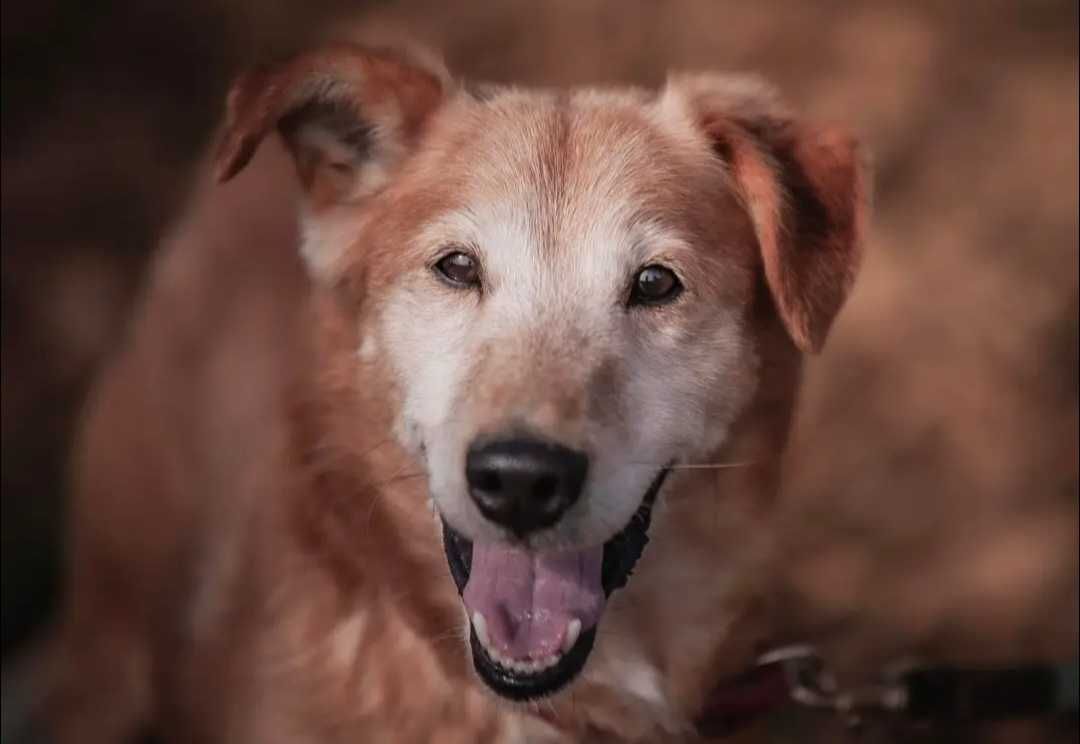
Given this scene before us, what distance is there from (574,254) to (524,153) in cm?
18

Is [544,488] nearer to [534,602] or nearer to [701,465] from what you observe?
[534,602]

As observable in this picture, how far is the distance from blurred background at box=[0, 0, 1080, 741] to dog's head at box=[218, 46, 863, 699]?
3.45 ft

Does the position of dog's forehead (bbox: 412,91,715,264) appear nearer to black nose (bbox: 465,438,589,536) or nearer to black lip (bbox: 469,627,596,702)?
black nose (bbox: 465,438,589,536)

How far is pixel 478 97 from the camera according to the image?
176 centimetres

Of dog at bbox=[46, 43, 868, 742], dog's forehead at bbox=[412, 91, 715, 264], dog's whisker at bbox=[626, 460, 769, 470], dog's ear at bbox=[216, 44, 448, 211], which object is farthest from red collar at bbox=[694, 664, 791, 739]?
dog's ear at bbox=[216, 44, 448, 211]

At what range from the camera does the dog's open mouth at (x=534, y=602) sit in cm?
141

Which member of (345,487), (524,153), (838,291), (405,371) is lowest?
(345,487)

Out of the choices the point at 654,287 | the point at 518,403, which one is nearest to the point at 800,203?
the point at 654,287

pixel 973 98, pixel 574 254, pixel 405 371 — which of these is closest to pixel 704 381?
pixel 574 254

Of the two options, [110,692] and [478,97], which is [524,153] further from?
[110,692]

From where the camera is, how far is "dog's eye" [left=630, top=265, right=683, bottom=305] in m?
1.52

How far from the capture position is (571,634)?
4.66 ft

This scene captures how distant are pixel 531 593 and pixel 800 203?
0.66m

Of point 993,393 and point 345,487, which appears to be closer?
point 345,487
